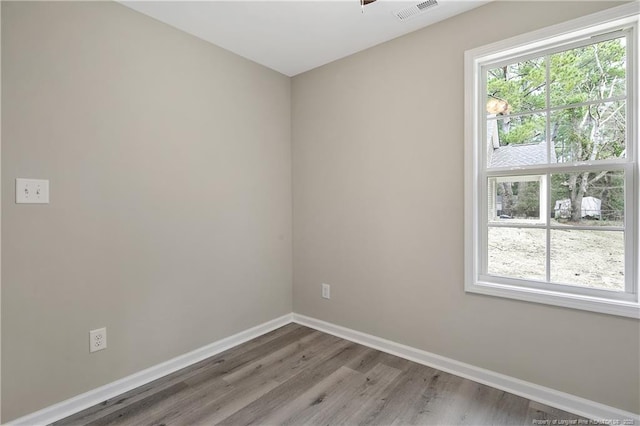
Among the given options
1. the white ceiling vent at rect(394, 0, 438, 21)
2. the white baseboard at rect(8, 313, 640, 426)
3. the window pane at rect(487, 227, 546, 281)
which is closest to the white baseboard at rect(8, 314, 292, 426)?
the white baseboard at rect(8, 313, 640, 426)

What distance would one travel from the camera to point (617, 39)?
5.84 feet

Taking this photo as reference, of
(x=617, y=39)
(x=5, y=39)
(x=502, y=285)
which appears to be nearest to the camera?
(x=5, y=39)

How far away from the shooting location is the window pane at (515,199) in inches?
79.6

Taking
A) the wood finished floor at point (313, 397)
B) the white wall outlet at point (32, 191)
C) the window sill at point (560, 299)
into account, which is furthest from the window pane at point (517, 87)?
the white wall outlet at point (32, 191)

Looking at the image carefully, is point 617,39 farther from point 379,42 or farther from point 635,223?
point 379,42

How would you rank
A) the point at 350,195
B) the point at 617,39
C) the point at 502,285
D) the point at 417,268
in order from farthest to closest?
the point at 350,195, the point at 417,268, the point at 502,285, the point at 617,39

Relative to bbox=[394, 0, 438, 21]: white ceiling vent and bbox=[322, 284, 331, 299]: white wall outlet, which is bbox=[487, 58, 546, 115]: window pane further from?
bbox=[322, 284, 331, 299]: white wall outlet

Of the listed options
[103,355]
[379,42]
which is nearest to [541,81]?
[379,42]

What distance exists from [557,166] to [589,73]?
0.55 meters

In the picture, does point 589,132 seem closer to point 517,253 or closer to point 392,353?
point 517,253

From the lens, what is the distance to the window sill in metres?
1.67

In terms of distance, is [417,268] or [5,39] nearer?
[5,39]

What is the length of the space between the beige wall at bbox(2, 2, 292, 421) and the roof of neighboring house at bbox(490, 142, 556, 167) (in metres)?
1.91

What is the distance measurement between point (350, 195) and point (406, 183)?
53 centimetres
